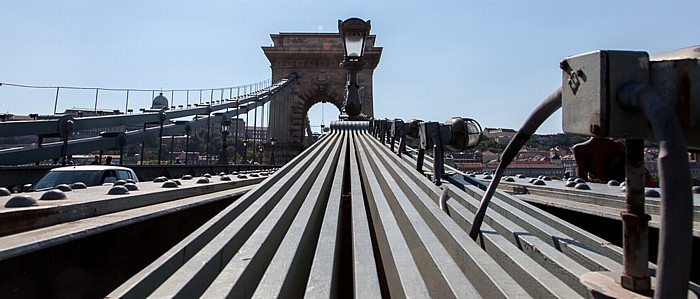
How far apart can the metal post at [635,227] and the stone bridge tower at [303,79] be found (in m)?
33.0

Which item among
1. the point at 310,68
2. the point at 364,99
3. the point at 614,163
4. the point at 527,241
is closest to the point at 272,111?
the point at 310,68

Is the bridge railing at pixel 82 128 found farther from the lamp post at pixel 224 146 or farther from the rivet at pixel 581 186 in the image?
the rivet at pixel 581 186

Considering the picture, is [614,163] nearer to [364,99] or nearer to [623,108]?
[623,108]

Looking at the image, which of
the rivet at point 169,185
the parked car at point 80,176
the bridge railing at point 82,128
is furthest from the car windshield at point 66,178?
the rivet at point 169,185

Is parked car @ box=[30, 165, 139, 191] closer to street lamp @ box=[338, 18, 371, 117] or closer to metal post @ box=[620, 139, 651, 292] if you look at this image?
street lamp @ box=[338, 18, 371, 117]

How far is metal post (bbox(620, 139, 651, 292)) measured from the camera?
1156 mm

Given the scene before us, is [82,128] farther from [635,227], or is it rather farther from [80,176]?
[635,227]

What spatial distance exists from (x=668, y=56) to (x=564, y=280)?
76 centimetres

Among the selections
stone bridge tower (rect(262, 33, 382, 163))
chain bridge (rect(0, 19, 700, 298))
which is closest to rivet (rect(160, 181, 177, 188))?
chain bridge (rect(0, 19, 700, 298))

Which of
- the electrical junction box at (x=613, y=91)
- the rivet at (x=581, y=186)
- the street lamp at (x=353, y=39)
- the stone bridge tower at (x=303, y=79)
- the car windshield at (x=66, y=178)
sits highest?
the stone bridge tower at (x=303, y=79)

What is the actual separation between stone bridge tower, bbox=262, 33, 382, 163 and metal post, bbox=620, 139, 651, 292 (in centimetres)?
3298

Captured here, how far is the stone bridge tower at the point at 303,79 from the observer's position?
34.6 m

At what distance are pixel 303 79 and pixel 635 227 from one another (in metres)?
34.8

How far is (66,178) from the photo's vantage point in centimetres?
677
